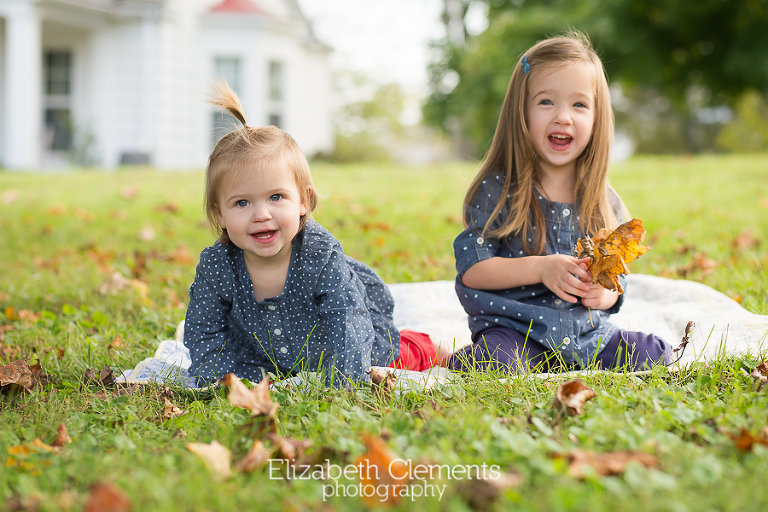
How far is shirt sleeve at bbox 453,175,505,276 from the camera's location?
9.07 feet

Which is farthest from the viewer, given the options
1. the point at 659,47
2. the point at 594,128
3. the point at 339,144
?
the point at 339,144

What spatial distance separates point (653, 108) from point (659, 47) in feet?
62.2

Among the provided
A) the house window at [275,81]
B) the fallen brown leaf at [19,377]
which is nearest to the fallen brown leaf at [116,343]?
the fallen brown leaf at [19,377]

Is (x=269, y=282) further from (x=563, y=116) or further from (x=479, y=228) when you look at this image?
(x=563, y=116)

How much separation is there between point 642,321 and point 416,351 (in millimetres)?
1183

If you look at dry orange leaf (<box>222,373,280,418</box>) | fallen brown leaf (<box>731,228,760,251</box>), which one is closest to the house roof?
fallen brown leaf (<box>731,228,760,251</box>)

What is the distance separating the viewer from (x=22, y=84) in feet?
42.8

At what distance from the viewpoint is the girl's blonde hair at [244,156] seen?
2355mm

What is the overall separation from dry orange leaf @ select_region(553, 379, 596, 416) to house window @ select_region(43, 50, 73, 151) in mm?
15355

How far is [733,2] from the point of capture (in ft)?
49.8

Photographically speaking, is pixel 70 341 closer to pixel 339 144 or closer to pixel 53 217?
pixel 53 217

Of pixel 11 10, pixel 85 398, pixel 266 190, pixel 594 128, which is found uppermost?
pixel 11 10

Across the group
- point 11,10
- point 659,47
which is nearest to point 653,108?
point 659,47

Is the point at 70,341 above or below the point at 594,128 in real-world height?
below
